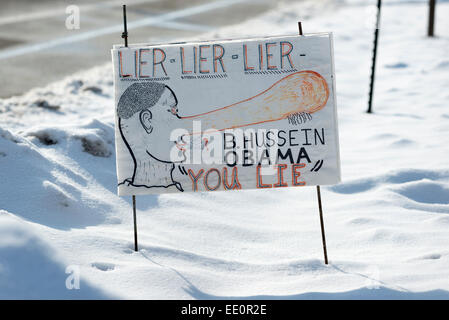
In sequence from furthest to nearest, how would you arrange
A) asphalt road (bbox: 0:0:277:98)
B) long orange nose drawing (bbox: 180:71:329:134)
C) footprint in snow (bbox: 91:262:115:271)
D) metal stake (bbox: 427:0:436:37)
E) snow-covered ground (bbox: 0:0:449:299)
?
1. metal stake (bbox: 427:0:436:37)
2. asphalt road (bbox: 0:0:277:98)
3. long orange nose drawing (bbox: 180:71:329:134)
4. footprint in snow (bbox: 91:262:115:271)
5. snow-covered ground (bbox: 0:0:449:299)

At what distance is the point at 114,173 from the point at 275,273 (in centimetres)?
195

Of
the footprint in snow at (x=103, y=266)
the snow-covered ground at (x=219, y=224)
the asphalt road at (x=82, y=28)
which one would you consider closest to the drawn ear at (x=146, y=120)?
the snow-covered ground at (x=219, y=224)

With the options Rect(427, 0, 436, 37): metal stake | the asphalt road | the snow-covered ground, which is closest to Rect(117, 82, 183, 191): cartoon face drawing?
the snow-covered ground

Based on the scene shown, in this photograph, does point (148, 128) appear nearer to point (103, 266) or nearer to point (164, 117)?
point (164, 117)

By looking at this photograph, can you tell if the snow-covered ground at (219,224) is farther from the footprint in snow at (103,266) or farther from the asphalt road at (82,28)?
the asphalt road at (82,28)

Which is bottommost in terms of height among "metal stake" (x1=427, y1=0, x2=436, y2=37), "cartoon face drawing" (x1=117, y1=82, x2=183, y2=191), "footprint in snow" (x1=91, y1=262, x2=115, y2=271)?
"footprint in snow" (x1=91, y1=262, x2=115, y2=271)

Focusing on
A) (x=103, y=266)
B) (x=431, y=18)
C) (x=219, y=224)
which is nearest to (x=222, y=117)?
(x=219, y=224)

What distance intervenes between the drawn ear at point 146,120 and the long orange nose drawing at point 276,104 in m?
0.24

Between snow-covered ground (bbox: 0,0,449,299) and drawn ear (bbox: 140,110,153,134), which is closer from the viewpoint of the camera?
snow-covered ground (bbox: 0,0,449,299)

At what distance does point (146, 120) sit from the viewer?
3.66 meters

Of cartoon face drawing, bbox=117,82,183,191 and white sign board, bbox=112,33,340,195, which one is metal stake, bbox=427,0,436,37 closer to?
white sign board, bbox=112,33,340,195

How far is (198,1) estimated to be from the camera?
1762 cm

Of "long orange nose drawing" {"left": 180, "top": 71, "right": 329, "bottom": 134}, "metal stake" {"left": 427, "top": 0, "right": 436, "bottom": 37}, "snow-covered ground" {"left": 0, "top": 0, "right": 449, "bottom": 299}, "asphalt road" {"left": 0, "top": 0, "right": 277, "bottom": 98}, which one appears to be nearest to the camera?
"snow-covered ground" {"left": 0, "top": 0, "right": 449, "bottom": 299}

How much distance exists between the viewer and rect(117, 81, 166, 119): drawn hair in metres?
3.65
